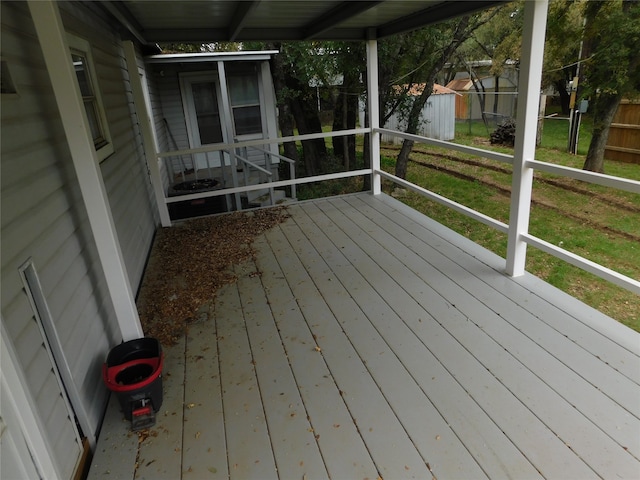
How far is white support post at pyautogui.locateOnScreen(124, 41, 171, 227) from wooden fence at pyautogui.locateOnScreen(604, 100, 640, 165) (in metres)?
9.32

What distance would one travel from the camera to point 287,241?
170 inches

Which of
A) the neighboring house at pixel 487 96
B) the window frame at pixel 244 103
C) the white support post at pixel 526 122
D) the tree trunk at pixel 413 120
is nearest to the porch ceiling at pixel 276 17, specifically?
the white support post at pixel 526 122

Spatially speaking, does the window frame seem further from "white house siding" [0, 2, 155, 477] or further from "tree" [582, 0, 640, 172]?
"tree" [582, 0, 640, 172]

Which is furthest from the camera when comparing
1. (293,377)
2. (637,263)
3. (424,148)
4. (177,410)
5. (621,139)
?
(424,148)

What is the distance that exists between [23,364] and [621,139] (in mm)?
10962

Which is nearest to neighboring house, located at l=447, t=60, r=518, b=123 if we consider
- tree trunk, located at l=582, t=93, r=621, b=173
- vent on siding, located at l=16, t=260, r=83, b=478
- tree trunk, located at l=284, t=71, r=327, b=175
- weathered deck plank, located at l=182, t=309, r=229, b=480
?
tree trunk, located at l=582, t=93, r=621, b=173

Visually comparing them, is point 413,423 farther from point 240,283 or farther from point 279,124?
point 279,124

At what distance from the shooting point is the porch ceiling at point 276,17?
135 inches

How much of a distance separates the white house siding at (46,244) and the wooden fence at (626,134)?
10.1 meters

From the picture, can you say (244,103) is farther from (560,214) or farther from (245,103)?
(560,214)

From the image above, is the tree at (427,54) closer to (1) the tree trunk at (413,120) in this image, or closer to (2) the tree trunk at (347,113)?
(1) the tree trunk at (413,120)

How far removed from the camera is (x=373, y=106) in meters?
5.29

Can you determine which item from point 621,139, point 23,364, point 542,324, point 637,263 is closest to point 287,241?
point 542,324

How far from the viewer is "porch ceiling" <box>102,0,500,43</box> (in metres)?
3.44
